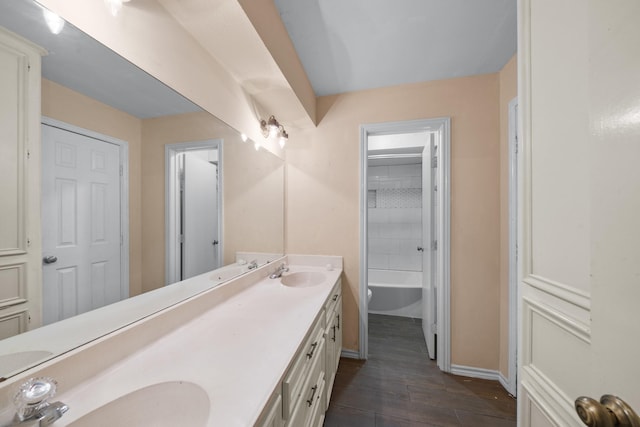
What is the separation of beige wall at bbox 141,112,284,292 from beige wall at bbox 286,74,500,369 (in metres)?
0.34

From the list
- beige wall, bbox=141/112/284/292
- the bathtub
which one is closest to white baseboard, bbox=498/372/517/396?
the bathtub

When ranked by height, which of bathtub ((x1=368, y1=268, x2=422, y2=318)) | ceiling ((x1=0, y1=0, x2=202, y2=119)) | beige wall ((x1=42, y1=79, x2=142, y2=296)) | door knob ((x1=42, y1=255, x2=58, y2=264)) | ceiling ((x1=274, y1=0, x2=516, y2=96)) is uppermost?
ceiling ((x1=274, y1=0, x2=516, y2=96))

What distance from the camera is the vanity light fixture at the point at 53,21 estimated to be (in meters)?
0.57

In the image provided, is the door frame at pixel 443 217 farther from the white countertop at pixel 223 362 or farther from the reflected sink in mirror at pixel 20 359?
the reflected sink in mirror at pixel 20 359

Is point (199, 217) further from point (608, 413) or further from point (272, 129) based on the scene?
point (608, 413)

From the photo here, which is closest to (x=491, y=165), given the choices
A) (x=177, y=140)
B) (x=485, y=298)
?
(x=485, y=298)

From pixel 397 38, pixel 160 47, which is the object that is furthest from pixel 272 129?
pixel 397 38

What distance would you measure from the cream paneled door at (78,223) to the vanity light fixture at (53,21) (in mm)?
272

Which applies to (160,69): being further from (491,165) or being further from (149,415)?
(491,165)

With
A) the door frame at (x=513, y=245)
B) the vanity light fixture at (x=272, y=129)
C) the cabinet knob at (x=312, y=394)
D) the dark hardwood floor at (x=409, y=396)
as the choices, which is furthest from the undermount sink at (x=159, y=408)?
the door frame at (x=513, y=245)

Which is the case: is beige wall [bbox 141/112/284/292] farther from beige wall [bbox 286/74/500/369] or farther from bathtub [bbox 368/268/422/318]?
bathtub [bbox 368/268/422/318]

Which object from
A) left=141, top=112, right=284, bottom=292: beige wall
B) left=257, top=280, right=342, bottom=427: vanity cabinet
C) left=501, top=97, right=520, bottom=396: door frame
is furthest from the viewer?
left=501, top=97, right=520, bottom=396: door frame

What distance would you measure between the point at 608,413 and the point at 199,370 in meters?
0.91

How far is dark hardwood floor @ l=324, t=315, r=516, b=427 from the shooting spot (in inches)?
54.8
